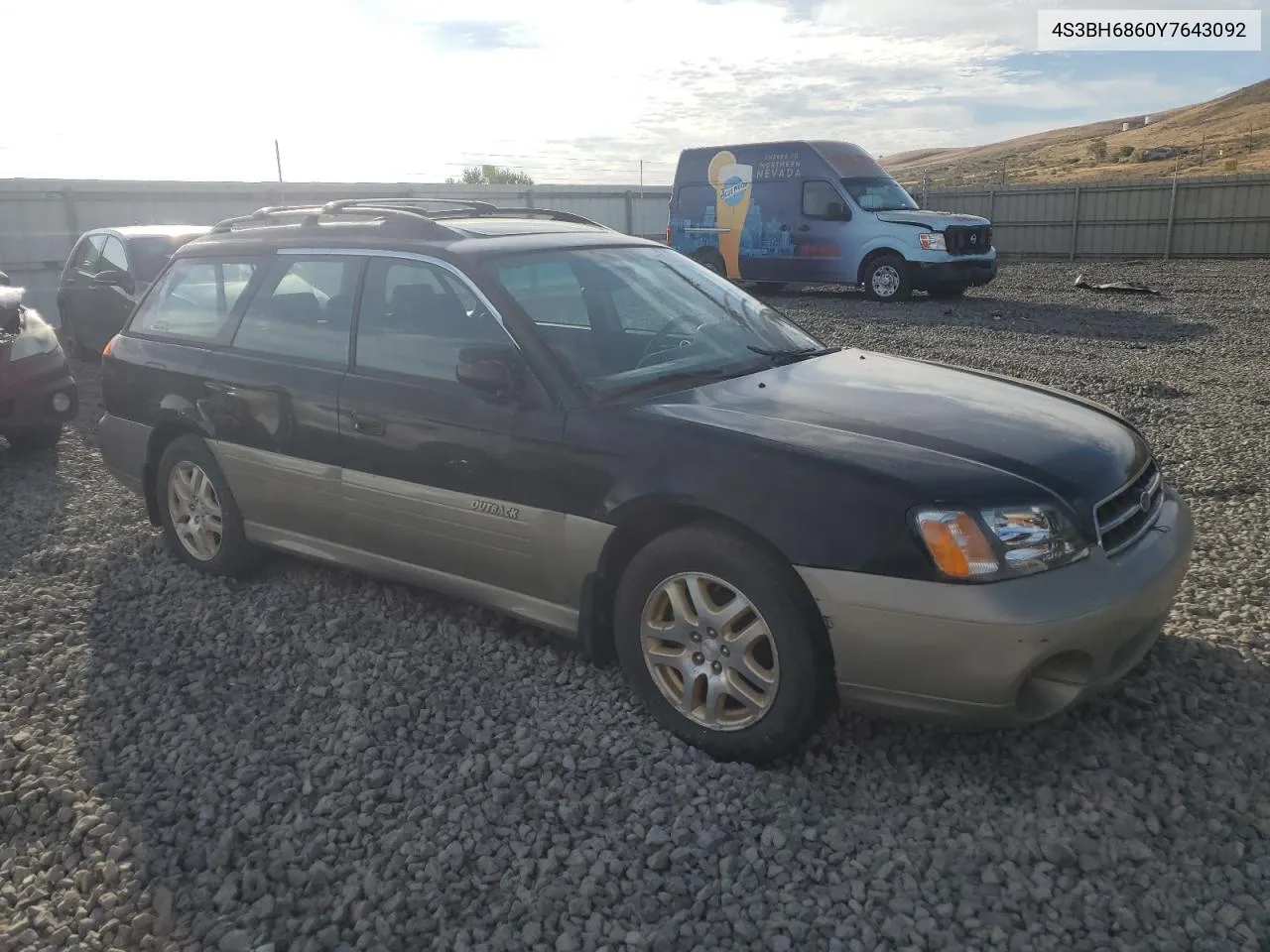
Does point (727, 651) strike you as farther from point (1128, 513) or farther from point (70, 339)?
point (70, 339)

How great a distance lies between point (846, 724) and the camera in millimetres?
3359

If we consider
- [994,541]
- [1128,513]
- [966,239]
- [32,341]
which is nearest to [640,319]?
[994,541]

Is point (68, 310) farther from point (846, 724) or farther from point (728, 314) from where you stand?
point (846, 724)

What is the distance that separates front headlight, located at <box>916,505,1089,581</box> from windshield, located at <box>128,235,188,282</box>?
31.5ft

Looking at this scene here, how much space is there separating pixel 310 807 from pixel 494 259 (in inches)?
81.0

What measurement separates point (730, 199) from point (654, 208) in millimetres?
9267

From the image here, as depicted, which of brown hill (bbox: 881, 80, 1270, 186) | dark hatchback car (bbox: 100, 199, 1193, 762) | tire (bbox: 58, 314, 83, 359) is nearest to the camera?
dark hatchback car (bbox: 100, 199, 1193, 762)

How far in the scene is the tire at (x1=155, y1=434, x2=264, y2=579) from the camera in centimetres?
473

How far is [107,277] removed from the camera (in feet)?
34.0

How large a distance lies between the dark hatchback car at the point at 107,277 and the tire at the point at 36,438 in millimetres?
2713

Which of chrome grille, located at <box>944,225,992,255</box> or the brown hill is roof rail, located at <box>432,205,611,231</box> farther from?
the brown hill

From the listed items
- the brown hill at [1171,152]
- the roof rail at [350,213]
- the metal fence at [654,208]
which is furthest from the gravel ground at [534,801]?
the brown hill at [1171,152]

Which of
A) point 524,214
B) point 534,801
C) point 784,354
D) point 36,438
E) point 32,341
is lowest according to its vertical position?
point 534,801

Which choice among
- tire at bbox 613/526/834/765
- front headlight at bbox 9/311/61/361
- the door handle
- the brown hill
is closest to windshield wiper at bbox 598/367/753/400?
tire at bbox 613/526/834/765
